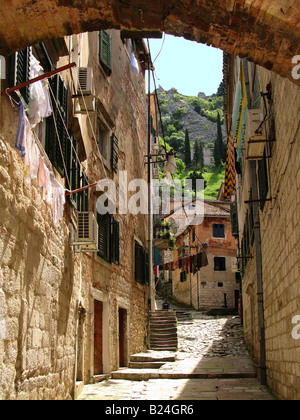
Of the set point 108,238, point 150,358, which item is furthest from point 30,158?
point 150,358

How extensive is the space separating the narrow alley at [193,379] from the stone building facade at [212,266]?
1521 cm

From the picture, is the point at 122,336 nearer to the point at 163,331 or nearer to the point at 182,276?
the point at 163,331

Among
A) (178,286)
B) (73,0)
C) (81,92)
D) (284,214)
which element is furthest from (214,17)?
(178,286)

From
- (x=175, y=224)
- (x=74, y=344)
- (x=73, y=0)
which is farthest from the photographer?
(x=175, y=224)

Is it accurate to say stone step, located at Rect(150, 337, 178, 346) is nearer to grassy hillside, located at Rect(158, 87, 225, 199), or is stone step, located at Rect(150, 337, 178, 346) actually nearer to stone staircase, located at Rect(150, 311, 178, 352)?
stone staircase, located at Rect(150, 311, 178, 352)

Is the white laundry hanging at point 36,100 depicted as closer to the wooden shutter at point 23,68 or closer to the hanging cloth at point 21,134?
the wooden shutter at point 23,68

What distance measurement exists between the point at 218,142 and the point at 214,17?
92348mm

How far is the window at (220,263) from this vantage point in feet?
116

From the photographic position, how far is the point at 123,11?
4504 millimetres

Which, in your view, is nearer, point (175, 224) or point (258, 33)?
point (258, 33)

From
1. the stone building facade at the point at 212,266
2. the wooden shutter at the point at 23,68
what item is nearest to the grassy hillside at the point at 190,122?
the stone building facade at the point at 212,266

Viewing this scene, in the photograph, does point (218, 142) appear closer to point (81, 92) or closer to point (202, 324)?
point (202, 324)

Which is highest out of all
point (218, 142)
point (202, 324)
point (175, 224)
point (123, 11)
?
point (218, 142)

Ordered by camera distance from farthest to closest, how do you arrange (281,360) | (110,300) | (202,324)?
(202,324)
(110,300)
(281,360)
